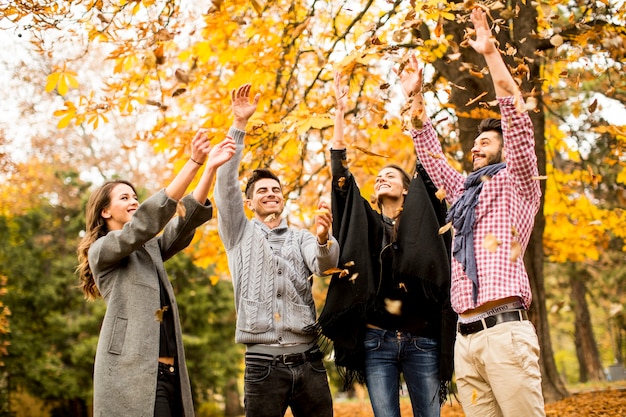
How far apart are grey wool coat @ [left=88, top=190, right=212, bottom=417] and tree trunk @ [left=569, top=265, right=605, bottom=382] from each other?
14.1 metres

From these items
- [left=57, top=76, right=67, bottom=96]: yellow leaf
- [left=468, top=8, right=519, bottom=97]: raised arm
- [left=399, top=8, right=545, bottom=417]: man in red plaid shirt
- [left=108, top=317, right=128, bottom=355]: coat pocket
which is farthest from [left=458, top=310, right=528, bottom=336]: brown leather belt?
[left=57, top=76, right=67, bottom=96]: yellow leaf

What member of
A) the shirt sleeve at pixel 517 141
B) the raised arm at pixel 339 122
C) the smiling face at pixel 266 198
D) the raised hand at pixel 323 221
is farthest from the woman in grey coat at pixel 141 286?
the shirt sleeve at pixel 517 141

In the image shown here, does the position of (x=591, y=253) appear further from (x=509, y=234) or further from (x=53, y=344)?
(x=53, y=344)

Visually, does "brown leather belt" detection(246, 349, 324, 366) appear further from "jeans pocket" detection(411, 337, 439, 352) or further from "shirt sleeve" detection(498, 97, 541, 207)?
"shirt sleeve" detection(498, 97, 541, 207)

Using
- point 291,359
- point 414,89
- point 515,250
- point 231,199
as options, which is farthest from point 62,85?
point 515,250

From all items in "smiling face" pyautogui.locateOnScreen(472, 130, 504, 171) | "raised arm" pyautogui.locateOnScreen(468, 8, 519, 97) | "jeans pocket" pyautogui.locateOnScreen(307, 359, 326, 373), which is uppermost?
"raised arm" pyautogui.locateOnScreen(468, 8, 519, 97)

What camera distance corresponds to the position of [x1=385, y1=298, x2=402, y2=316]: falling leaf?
311 centimetres

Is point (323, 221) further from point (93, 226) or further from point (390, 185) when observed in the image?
point (93, 226)

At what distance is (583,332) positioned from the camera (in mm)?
15305

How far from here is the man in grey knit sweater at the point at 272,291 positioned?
2.82 metres

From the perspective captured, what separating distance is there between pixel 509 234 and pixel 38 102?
14.4 meters

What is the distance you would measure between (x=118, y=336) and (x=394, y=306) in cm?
141

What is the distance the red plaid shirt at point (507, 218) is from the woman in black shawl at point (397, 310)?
377mm

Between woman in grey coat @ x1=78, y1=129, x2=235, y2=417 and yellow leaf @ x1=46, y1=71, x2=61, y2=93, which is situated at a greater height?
yellow leaf @ x1=46, y1=71, x2=61, y2=93
